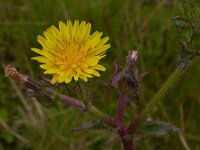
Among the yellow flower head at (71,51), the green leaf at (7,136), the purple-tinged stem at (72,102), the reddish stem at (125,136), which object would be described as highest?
the yellow flower head at (71,51)

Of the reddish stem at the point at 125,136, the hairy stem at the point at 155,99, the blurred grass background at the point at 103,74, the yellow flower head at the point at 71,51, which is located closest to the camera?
the yellow flower head at the point at 71,51

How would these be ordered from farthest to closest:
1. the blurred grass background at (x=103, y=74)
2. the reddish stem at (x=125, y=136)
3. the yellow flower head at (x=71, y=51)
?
the blurred grass background at (x=103, y=74), the reddish stem at (x=125, y=136), the yellow flower head at (x=71, y=51)

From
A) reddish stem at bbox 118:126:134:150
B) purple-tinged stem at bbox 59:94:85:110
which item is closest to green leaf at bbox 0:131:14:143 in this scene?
purple-tinged stem at bbox 59:94:85:110

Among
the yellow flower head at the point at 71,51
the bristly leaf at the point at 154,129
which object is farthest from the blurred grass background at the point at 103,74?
the yellow flower head at the point at 71,51

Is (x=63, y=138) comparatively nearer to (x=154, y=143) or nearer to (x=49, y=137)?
(x=49, y=137)

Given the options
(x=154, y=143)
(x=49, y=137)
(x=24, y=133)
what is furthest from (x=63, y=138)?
(x=154, y=143)

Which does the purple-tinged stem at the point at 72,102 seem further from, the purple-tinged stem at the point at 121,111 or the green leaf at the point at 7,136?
the green leaf at the point at 7,136
